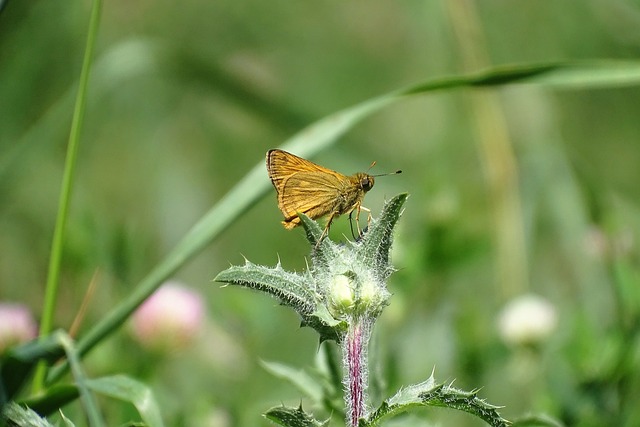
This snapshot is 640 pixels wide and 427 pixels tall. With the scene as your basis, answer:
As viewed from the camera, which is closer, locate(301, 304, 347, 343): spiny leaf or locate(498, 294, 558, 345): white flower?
locate(301, 304, 347, 343): spiny leaf

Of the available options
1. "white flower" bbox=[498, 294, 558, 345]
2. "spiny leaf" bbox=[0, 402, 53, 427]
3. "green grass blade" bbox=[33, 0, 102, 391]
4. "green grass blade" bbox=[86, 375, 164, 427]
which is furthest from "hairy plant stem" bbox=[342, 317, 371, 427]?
"white flower" bbox=[498, 294, 558, 345]

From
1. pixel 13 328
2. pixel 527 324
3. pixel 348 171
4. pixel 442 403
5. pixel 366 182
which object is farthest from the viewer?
pixel 348 171

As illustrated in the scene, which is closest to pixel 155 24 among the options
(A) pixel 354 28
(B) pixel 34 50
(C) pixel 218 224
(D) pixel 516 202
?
(A) pixel 354 28

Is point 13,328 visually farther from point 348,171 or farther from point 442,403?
point 442,403

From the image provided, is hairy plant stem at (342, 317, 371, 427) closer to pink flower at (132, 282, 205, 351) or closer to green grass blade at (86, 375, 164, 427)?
green grass blade at (86, 375, 164, 427)

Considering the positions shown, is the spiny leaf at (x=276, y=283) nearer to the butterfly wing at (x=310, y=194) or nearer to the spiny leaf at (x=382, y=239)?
the spiny leaf at (x=382, y=239)

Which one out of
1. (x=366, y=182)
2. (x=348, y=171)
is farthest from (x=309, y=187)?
(x=348, y=171)

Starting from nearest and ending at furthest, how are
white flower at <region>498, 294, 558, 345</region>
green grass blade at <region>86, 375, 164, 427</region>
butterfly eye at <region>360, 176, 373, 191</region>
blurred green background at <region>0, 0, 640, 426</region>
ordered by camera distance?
green grass blade at <region>86, 375, 164, 427</region> < butterfly eye at <region>360, 176, 373, 191</region> < blurred green background at <region>0, 0, 640, 426</region> < white flower at <region>498, 294, 558, 345</region>
